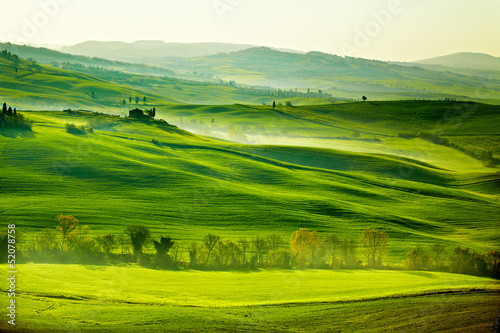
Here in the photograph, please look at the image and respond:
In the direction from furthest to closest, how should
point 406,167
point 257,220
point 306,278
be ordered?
point 406,167, point 257,220, point 306,278

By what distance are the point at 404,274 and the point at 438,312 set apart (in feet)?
45.5

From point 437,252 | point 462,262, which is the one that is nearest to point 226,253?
point 437,252

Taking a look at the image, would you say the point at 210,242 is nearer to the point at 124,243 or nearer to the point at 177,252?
the point at 177,252

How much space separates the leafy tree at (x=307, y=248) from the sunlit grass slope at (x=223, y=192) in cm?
911

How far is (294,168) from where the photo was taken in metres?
98.6

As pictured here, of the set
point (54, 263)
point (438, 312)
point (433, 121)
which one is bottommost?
point (54, 263)

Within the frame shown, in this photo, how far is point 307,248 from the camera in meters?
50.9

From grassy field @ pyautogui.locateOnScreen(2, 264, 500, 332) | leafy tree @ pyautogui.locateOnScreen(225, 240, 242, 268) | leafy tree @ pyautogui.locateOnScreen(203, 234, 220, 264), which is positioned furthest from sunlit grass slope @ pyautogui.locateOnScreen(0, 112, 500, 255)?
grassy field @ pyautogui.locateOnScreen(2, 264, 500, 332)

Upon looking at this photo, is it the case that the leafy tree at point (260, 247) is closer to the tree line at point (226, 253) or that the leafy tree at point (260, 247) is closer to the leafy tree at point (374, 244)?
the tree line at point (226, 253)

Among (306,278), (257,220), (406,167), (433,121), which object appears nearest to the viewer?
(306,278)

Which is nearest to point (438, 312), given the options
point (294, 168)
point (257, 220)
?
point (257, 220)

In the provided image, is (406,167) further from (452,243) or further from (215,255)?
(215,255)

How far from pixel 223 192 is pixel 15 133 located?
1942 inches

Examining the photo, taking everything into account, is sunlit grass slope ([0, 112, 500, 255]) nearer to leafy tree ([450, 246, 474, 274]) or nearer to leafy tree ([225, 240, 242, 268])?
leafy tree ([450, 246, 474, 274])
